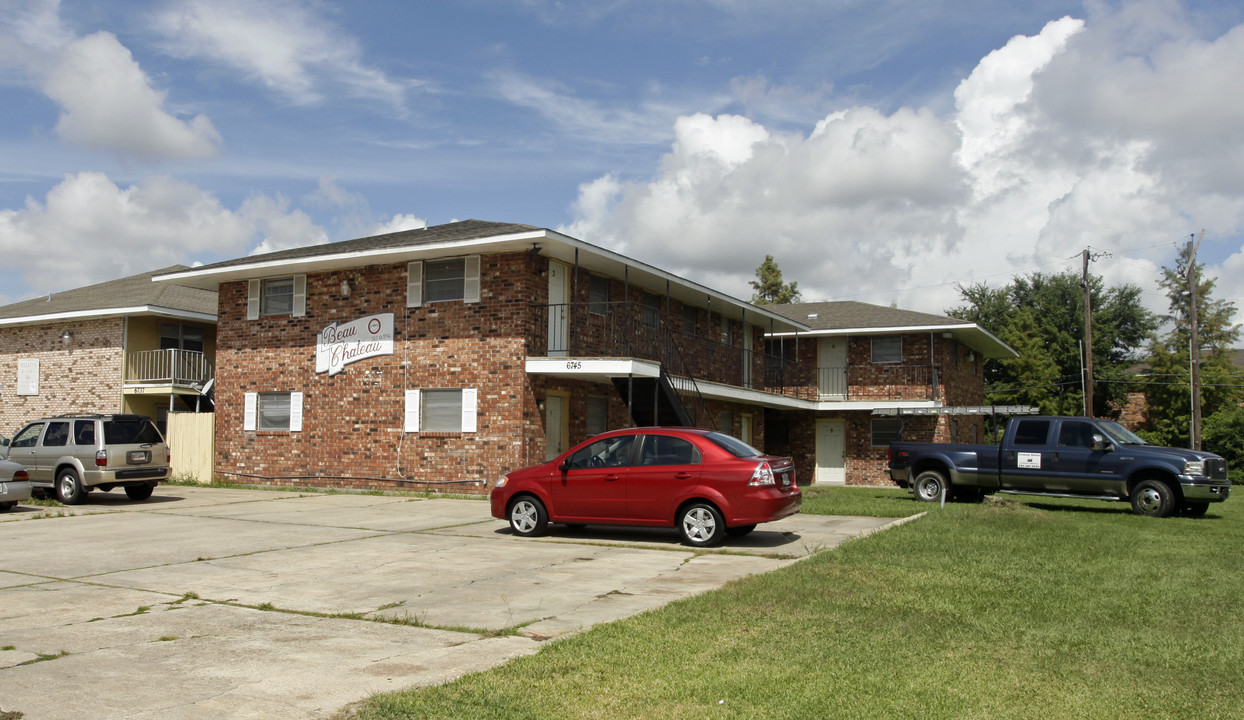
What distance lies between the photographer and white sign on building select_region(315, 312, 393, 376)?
20984mm

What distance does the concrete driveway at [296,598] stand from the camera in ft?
18.0

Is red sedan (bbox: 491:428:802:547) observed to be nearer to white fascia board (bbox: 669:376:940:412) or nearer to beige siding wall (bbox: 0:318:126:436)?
white fascia board (bbox: 669:376:940:412)

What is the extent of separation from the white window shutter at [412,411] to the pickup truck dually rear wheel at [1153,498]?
45.1 ft

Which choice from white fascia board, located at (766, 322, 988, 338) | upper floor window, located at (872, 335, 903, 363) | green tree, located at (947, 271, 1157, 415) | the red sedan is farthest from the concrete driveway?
green tree, located at (947, 271, 1157, 415)

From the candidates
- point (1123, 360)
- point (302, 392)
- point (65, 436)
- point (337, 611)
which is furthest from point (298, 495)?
point (1123, 360)

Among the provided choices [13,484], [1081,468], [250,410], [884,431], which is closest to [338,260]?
[250,410]

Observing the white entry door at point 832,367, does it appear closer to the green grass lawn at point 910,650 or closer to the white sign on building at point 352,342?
the white sign on building at point 352,342

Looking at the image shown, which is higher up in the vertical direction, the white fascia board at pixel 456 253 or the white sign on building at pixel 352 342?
the white fascia board at pixel 456 253

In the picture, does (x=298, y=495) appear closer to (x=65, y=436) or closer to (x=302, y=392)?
(x=302, y=392)

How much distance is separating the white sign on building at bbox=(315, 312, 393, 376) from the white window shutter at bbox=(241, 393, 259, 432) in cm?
210

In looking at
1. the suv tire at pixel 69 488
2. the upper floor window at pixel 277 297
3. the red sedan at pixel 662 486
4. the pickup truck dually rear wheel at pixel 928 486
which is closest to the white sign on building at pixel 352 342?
the upper floor window at pixel 277 297

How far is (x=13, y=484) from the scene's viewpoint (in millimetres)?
15984

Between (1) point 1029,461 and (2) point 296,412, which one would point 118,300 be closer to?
(2) point 296,412

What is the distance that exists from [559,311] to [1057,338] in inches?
1453
